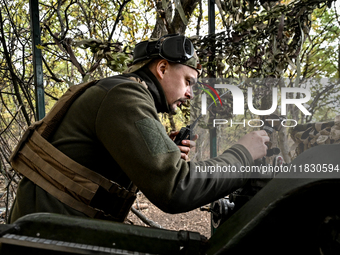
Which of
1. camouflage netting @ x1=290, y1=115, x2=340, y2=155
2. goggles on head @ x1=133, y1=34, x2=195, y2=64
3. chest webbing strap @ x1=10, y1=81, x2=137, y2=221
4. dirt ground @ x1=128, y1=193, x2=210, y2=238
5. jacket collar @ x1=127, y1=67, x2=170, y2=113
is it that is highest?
goggles on head @ x1=133, y1=34, x2=195, y2=64

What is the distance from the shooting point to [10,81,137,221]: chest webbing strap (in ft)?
4.04

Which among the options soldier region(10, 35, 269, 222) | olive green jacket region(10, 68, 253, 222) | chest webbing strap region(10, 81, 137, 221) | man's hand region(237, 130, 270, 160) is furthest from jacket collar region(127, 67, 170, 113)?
man's hand region(237, 130, 270, 160)

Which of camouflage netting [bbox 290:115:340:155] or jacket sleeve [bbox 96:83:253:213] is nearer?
jacket sleeve [bbox 96:83:253:213]

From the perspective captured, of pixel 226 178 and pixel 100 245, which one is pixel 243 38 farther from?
pixel 100 245

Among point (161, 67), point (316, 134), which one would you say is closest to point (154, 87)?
point (161, 67)

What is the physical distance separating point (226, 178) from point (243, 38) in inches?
59.4

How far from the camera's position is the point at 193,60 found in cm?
164

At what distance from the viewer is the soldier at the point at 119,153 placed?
1.01 meters

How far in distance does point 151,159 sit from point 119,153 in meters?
0.14

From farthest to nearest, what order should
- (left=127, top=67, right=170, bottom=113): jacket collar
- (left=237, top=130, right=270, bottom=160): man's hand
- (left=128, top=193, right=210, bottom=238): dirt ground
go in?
1. (left=128, top=193, right=210, bottom=238): dirt ground
2. (left=127, top=67, right=170, bottom=113): jacket collar
3. (left=237, top=130, right=270, bottom=160): man's hand

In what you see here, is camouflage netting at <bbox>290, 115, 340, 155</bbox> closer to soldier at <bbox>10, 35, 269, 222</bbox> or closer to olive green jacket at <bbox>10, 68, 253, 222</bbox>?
soldier at <bbox>10, 35, 269, 222</bbox>

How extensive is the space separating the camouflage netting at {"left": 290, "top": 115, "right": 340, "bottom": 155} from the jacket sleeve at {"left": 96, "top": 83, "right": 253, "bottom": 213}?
1003 millimetres

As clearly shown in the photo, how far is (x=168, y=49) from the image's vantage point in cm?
155

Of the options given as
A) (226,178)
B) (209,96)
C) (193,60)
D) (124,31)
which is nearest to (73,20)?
(124,31)
